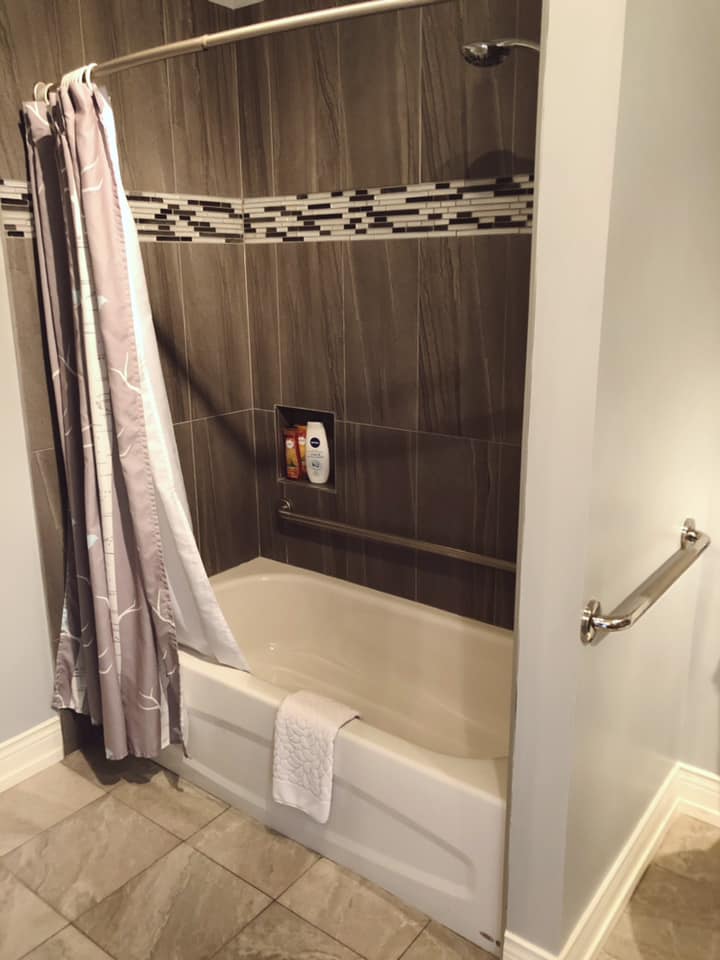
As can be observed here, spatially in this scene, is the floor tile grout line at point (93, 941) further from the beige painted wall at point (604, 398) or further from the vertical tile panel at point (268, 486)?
the vertical tile panel at point (268, 486)

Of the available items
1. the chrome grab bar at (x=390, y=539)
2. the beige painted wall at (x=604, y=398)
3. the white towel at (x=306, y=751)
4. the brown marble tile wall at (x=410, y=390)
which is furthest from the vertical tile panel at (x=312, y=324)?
the beige painted wall at (x=604, y=398)

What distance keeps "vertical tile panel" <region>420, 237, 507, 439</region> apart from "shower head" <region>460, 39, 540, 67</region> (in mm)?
427

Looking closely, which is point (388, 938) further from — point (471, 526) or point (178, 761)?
point (471, 526)

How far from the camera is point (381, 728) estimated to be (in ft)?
7.81

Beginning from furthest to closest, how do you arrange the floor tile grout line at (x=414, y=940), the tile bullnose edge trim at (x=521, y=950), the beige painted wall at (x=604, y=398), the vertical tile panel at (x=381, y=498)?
the vertical tile panel at (x=381, y=498)
the floor tile grout line at (x=414, y=940)
the tile bullnose edge trim at (x=521, y=950)
the beige painted wall at (x=604, y=398)

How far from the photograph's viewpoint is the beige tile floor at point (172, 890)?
172 centimetres

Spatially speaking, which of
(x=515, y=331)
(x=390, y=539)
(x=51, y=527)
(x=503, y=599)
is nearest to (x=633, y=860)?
(x=503, y=599)

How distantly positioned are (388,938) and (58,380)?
1578 mm

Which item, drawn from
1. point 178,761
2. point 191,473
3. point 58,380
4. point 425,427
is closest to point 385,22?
point 425,427

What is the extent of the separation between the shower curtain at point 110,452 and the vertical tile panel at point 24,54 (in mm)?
54

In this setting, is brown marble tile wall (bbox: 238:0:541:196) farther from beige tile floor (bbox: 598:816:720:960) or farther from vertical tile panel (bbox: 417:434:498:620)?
beige tile floor (bbox: 598:816:720:960)

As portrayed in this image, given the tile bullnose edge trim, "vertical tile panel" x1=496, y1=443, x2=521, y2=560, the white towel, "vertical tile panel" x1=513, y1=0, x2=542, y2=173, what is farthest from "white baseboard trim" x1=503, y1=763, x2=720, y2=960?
"vertical tile panel" x1=513, y1=0, x2=542, y2=173

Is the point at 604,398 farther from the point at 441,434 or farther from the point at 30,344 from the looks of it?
the point at 30,344

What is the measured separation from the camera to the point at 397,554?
250 cm
